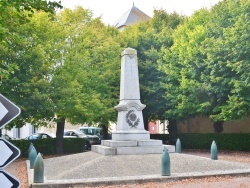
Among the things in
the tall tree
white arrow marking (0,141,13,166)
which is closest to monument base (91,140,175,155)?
the tall tree

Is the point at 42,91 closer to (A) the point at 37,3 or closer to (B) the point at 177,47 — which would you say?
(B) the point at 177,47

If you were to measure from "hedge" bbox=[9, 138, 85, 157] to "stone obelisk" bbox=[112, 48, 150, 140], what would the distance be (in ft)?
31.4

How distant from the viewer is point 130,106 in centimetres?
1905

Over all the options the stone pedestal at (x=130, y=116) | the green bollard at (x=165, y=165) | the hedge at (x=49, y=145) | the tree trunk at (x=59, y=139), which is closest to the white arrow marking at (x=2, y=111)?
the green bollard at (x=165, y=165)

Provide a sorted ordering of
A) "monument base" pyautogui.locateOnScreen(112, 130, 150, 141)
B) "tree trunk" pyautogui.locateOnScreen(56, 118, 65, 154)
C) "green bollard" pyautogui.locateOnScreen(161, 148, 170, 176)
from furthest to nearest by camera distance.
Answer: "tree trunk" pyautogui.locateOnScreen(56, 118, 65, 154), "monument base" pyautogui.locateOnScreen(112, 130, 150, 141), "green bollard" pyautogui.locateOnScreen(161, 148, 170, 176)

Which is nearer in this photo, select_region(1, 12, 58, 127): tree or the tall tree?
select_region(1, 12, 58, 127): tree

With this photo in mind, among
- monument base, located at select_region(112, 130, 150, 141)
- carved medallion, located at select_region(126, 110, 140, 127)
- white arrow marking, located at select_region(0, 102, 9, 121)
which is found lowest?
white arrow marking, located at select_region(0, 102, 9, 121)

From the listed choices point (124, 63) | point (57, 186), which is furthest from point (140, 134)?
point (57, 186)

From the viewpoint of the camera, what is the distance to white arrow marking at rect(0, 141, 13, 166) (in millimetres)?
4391

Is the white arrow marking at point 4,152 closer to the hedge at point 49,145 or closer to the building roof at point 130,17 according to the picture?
the hedge at point 49,145

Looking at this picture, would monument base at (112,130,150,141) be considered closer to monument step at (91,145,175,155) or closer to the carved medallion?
the carved medallion

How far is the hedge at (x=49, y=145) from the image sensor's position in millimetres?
26389

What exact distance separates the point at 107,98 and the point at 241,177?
51.8 feet

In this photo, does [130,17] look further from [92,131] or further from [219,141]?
[219,141]
